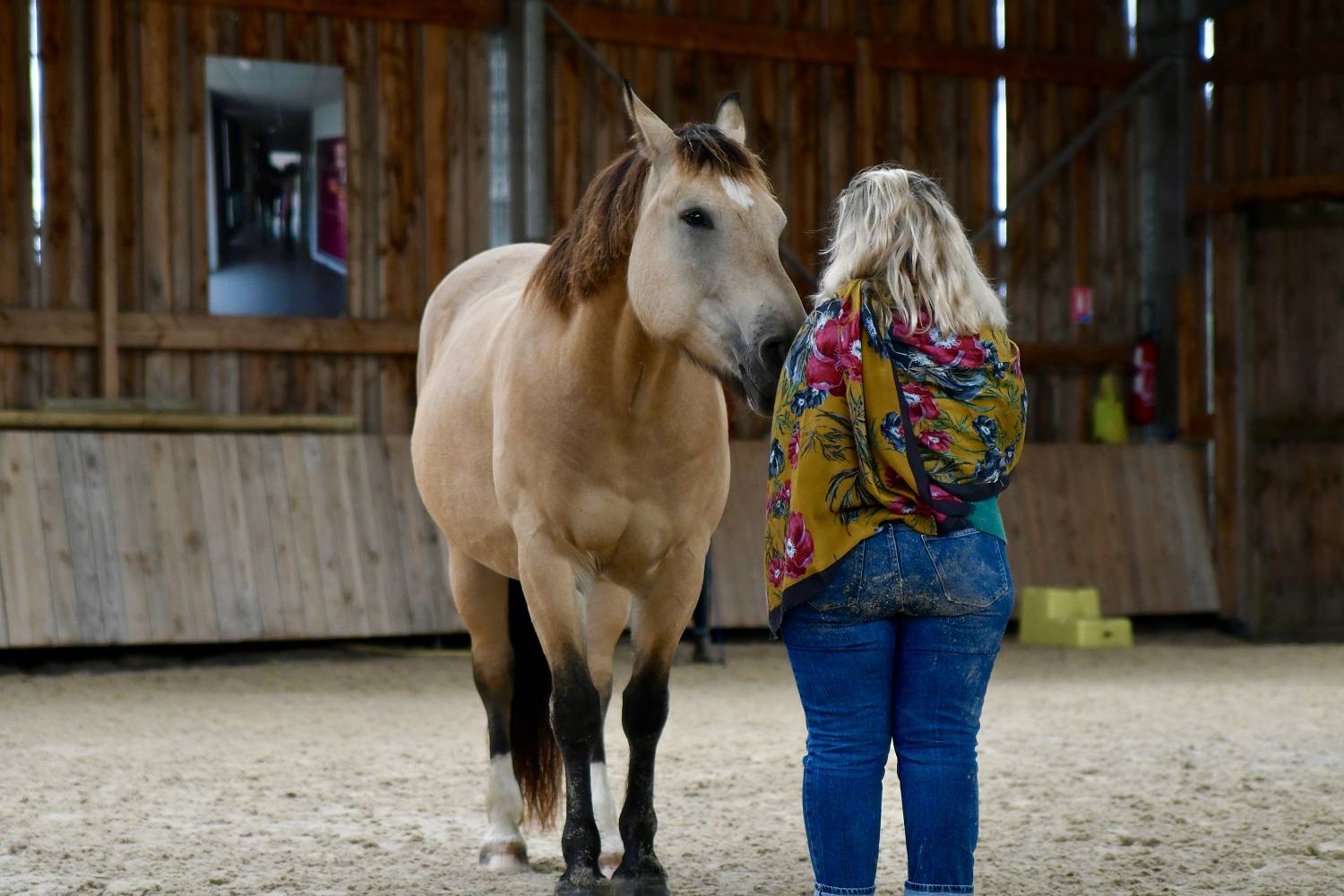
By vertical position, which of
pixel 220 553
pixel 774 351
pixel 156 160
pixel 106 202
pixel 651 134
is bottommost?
pixel 220 553

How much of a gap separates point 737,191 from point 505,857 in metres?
1.80

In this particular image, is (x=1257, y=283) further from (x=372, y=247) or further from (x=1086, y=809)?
(x=1086, y=809)

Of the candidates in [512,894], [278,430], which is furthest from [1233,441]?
[512,894]

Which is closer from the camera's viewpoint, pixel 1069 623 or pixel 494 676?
pixel 494 676

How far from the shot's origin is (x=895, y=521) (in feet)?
7.95

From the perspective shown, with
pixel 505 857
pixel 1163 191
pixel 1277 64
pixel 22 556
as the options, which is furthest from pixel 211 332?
pixel 1277 64

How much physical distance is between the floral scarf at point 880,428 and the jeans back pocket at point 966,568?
2cm

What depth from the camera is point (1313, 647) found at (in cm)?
946

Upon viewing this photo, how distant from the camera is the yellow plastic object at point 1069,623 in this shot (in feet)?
31.1

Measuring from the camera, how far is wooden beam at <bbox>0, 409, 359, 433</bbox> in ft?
26.7

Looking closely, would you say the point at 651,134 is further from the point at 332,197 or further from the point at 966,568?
the point at 332,197

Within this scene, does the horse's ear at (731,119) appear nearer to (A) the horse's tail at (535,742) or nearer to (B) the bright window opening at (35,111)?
(A) the horse's tail at (535,742)

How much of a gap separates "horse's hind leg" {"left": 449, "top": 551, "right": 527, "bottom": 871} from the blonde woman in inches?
58.9

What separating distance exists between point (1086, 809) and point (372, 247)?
619 centimetres
